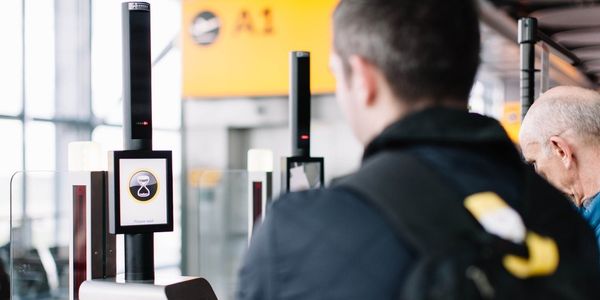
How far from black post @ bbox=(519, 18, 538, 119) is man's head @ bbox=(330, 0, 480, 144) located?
7.72 feet

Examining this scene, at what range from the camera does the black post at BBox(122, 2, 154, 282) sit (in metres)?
2.56

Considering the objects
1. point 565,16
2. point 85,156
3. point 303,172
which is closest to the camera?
point 85,156

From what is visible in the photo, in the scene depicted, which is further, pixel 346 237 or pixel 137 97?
pixel 137 97

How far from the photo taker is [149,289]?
2.37 m

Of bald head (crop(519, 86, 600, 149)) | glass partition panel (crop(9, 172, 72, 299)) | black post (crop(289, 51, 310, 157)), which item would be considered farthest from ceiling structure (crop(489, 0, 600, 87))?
bald head (crop(519, 86, 600, 149))

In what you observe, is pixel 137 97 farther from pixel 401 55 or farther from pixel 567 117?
pixel 401 55

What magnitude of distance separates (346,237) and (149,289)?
5.27ft

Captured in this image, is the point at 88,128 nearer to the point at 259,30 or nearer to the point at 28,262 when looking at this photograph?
the point at 259,30

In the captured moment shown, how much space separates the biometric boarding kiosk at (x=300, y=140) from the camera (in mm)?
4281

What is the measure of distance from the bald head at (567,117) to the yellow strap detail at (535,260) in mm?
1223

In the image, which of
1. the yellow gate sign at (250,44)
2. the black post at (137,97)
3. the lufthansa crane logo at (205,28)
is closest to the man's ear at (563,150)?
the black post at (137,97)

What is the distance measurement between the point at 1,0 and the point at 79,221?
187 inches

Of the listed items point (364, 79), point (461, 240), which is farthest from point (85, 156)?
point (461, 240)

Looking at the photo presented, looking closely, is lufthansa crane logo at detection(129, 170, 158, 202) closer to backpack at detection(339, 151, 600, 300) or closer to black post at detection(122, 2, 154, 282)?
black post at detection(122, 2, 154, 282)
